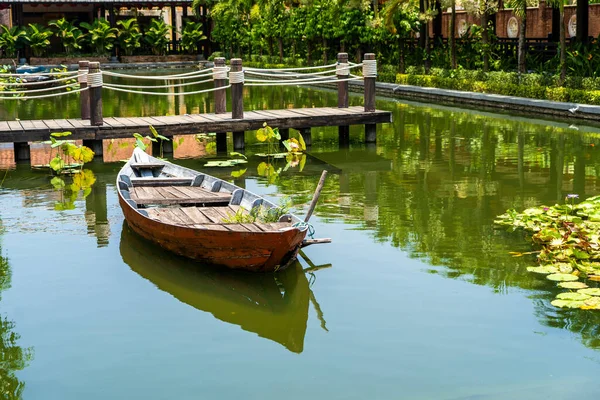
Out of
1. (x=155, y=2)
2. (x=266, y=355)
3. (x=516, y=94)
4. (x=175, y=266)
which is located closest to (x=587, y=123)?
(x=516, y=94)

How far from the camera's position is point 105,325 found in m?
7.66

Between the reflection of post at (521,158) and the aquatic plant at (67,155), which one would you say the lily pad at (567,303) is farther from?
the aquatic plant at (67,155)

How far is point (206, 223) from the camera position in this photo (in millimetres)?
9195

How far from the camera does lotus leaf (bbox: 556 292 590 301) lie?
7746 mm

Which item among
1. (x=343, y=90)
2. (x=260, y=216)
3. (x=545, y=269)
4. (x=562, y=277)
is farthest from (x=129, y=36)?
(x=562, y=277)

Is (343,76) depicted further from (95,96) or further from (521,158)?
(95,96)

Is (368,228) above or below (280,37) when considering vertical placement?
below

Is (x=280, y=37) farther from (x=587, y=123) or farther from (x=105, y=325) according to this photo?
(x=105, y=325)

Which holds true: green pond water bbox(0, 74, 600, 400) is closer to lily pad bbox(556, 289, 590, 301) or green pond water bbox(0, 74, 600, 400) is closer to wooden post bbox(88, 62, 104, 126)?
lily pad bbox(556, 289, 590, 301)

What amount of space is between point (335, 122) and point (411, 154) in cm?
164

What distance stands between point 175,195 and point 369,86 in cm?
761

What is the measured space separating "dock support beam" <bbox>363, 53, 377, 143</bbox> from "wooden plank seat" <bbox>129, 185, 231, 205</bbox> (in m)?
6.86

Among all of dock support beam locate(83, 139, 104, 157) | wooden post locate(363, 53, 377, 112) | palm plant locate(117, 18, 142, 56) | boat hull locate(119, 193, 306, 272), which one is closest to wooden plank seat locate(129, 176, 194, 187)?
boat hull locate(119, 193, 306, 272)

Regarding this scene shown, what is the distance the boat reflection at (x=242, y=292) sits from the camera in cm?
771
